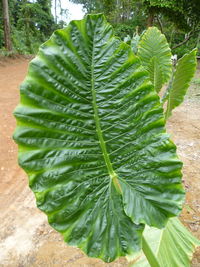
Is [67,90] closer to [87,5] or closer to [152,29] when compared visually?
[152,29]

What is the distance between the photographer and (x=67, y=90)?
706mm

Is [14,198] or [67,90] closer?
[67,90]

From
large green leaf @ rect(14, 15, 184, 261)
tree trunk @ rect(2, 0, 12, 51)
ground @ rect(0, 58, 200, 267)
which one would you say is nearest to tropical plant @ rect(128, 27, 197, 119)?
large green leaf @ rect(14, 15, 184, 261)

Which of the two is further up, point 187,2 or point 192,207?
point 187,2

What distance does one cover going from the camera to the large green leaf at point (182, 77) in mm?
1127

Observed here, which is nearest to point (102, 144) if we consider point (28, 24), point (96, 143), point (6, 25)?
point (96, 143)

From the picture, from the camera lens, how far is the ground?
→ 1604 millimetres

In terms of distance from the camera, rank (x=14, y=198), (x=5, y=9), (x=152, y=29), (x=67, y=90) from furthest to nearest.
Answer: (x=5, y=9) < (x=14, y=198) < (x=152, y=29) < (x=67, y=90)

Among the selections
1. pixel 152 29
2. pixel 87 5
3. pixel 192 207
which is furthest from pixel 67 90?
pixel 87 5

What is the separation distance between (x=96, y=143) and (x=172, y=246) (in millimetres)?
948

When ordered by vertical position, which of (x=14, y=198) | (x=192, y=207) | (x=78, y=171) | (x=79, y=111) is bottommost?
(x=14, y=198)

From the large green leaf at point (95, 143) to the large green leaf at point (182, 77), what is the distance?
19.3 inches

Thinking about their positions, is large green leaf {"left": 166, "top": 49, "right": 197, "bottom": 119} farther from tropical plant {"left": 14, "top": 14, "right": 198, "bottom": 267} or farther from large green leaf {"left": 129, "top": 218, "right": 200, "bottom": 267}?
large green leaf {"left": 129, "top": 218, "right": 200, "bottom": 267}

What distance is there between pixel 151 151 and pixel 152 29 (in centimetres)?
151
